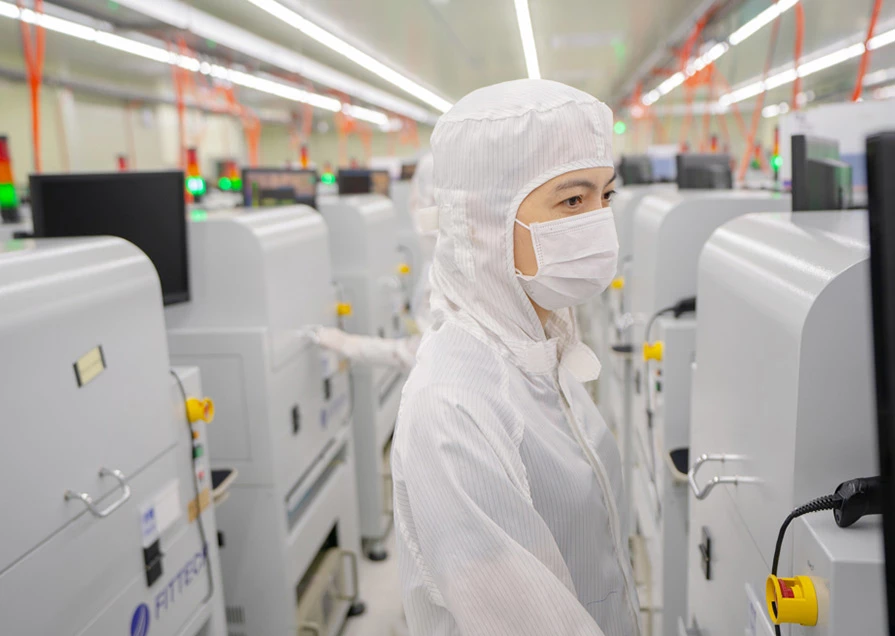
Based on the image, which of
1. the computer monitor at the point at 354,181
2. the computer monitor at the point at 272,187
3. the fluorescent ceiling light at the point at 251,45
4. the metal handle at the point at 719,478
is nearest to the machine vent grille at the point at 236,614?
the computer monitor at the point at 272,187

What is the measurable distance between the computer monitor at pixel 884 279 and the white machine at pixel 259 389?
1842mm

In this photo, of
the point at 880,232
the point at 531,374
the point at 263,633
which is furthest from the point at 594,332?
the point at 880,232

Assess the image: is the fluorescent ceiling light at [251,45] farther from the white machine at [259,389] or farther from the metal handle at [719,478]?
the metal handle at [719,478]

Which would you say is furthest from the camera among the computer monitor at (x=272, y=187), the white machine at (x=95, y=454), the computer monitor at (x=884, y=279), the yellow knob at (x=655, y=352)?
the computer monitor at (x=272, y=187)

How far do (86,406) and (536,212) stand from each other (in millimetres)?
883

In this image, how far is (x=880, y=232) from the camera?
1.47 ft

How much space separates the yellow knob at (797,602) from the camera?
2.57ft

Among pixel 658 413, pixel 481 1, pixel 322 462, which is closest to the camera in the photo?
pixel 658 413

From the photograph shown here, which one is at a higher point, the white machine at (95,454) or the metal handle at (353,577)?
the white machine at (95,454)

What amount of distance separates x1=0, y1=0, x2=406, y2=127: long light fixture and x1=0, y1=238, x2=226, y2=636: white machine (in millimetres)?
1683

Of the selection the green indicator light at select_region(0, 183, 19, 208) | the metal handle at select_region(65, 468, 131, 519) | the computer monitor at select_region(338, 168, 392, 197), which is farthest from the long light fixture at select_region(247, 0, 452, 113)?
the green indicator light at select_region(0, 183, 19, 208)

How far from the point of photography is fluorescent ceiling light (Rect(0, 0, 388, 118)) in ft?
11.7

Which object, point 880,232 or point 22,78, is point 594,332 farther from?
point 22,78

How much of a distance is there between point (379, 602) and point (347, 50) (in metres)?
4.28
